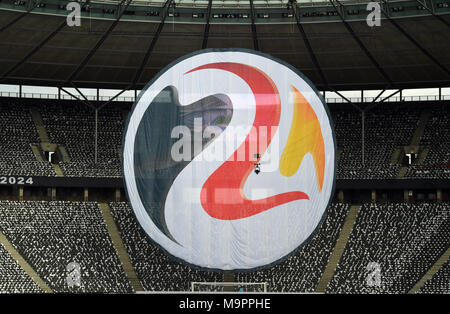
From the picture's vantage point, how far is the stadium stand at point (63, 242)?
3300 cm

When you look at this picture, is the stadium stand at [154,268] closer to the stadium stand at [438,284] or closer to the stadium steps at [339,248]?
the stadium steps at [339,248]

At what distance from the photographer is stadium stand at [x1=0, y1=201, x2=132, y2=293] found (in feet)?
108

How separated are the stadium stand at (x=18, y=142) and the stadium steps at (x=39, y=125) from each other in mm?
238

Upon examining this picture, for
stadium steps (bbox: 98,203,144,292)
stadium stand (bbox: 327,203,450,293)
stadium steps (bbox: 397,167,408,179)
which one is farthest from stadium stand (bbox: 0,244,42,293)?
stadium steps (bbox: 397,167,408,179)

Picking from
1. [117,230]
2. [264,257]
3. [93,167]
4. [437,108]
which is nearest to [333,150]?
[264,257]

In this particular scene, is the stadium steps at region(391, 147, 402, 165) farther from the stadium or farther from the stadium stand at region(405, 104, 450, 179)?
the stadium stand at region(405, 104, 450, 179)

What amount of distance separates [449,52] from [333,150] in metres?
15.1

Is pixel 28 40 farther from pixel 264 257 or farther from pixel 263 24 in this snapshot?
pixel 264 257

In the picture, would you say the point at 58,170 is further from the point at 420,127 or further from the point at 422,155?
the point at 420,127

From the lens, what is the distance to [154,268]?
111ft

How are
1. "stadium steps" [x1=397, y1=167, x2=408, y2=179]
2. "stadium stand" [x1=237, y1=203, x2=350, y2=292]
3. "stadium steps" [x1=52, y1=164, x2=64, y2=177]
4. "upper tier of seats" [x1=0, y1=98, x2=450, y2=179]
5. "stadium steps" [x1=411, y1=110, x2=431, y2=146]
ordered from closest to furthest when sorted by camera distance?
"stadium stand" [x1=237, y1=203, x2=350, y2=292]
"stadium steps" [x1=52, y1=164, x2=64, y2=177]
"stadium steps" [x1=397, y1=167, x2=408, y2=179]
"upper tier of seats" [x1=0, y1=98, x2=450, y2=179]
"stadium steps" [x1=411, y1=110, x2=431, y2=146]

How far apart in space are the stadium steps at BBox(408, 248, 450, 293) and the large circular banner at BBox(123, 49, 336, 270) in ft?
46.5

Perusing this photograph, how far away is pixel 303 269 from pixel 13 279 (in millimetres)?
14490

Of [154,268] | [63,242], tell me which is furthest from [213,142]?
[63,242]
